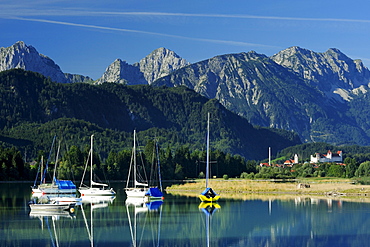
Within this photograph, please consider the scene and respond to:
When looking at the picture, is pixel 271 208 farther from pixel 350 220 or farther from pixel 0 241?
pixel 0 241

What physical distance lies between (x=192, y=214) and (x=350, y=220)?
1804 cm

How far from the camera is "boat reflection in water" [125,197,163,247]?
5708 cm

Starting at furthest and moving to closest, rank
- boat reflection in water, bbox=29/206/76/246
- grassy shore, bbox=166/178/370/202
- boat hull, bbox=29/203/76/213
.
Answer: grassy shore, bbox=166/178/370/202
boat hull, bbox=29/203/76/213
boat reflection in water, bbox=29/206/76/246

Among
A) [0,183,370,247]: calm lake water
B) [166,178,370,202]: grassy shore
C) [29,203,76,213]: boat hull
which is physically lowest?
[0,183,370,247]: calm lake water

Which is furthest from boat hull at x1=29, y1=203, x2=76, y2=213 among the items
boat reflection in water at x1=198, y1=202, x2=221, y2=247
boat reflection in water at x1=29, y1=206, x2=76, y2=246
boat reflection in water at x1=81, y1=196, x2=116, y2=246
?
boat reflection in water at x1=198, y1=202, x2=221, y2=247

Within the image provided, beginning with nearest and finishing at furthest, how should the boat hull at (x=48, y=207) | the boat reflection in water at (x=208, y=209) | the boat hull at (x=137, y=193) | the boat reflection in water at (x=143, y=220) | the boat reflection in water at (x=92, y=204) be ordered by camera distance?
the boat reflection in water at (x=143, y=220), the boat reflection in water at (x=92, y=204), the boat reflection in water at (x=208, y=209), the boat hull at (x=48, y=207), the boat hull at (x=137, y=193)

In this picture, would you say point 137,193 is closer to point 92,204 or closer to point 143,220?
point 92,204

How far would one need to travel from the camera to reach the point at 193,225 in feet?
218

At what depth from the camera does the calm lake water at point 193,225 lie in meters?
55.5

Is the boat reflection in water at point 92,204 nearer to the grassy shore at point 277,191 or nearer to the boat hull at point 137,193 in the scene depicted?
the boat hull at point 137,193

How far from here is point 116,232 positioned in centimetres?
6088

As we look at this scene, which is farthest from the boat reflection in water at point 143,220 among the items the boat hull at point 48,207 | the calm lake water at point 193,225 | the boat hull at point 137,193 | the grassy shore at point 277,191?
the grassy shore at point 277,191

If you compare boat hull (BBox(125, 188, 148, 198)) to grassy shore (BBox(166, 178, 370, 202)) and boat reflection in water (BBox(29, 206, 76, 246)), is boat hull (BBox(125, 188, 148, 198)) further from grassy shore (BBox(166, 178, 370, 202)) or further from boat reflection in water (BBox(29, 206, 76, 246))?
boat reflection in water (BBox(29, 206, 76, 246))

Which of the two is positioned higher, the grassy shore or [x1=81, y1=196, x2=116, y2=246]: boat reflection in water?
the grassy shore
